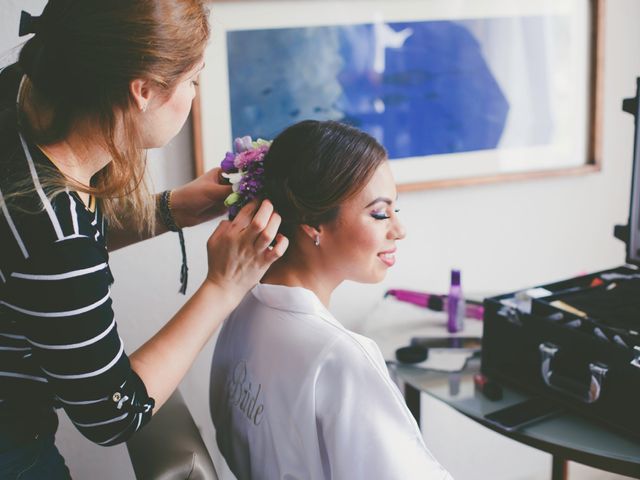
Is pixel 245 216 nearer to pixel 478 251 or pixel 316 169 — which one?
pixel 316 169

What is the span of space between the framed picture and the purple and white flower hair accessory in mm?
442

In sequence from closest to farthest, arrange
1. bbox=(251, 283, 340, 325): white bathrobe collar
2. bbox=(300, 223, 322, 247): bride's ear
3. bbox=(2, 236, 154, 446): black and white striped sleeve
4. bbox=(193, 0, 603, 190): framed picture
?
bbox=(2, 236, 154, 446): black and white striped sleeve
bbox=(251, 283, 340, 325): white bathrobe collar
bbox=(300, 223, 322, 247): bride's ear
bbox=(193, 0, 603, 190): framed picture

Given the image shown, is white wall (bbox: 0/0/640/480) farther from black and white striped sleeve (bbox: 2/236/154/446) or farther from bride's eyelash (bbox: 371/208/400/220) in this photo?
black and white striped sleeve (bbox: 2/236/154/446)

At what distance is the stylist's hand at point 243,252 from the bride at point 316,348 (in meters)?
0.13

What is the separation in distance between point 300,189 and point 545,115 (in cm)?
126

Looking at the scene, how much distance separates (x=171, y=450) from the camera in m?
1.17

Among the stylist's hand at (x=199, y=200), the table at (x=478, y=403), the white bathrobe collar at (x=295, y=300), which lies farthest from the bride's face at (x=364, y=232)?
the table at (x=478, y=403)

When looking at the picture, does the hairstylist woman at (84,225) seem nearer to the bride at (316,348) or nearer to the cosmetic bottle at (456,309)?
the bride at (316,348)

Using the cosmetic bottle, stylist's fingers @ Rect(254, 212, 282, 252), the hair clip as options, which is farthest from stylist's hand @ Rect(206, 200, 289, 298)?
the cosmetic bottle

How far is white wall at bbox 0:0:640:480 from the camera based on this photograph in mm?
1868

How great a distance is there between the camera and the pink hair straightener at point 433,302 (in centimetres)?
198

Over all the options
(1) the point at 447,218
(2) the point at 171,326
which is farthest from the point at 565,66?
(2) the point at 171,326

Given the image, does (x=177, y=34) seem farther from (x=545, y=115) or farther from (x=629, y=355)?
(x=545, y=115)

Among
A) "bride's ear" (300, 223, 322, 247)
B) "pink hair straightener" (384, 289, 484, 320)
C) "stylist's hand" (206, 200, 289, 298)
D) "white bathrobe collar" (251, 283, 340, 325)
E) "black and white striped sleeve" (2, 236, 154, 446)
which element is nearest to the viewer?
"black and white striped sleeve" (2, 236, 154, 446)
